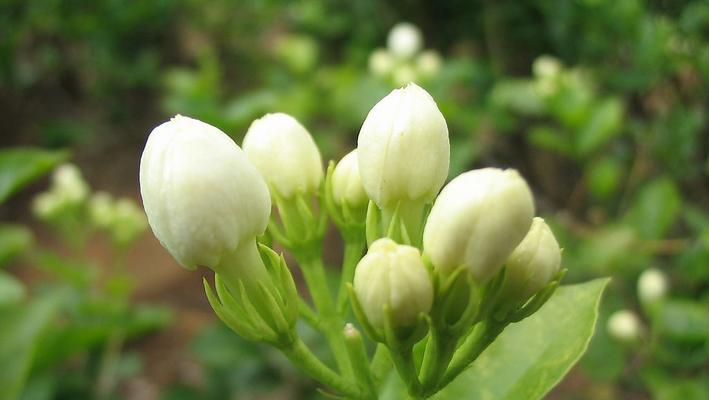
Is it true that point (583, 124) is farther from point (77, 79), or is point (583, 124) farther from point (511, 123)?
point (77, 79)

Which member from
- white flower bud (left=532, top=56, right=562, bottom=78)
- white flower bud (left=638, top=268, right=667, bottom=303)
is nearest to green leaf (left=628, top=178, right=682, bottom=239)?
white flower bud (left=638, top=268, right=667, bottom=303)

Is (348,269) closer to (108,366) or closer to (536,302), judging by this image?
(536,302)

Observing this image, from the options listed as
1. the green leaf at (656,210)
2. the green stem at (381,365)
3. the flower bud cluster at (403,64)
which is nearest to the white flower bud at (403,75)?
the flower bud cluster at (403,64)

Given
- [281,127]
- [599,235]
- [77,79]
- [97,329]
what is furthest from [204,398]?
[77,79]

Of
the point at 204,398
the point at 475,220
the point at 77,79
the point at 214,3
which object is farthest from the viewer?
the point at 77,79

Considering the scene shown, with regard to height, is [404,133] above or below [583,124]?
above

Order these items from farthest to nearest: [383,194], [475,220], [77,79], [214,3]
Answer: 1. [77,79]
2. [214,3]
3. [383,194]
4. [475,220]

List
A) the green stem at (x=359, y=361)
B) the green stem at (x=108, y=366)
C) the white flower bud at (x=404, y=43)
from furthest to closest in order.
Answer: the green stem at (x=108, y=366)
the white flower bud at (x=404, y=43)
the green stem at (x=359, y=361)

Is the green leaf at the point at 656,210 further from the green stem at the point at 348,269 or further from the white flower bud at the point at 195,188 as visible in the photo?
the white flower bud at the point at 195,188
